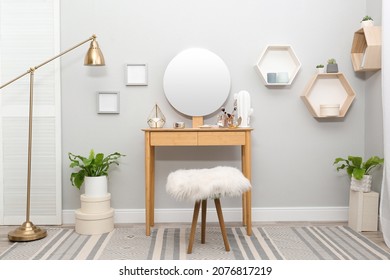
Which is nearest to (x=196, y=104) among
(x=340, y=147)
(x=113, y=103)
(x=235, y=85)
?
(x=235, y=85)

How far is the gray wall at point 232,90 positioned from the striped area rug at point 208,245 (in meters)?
0.39

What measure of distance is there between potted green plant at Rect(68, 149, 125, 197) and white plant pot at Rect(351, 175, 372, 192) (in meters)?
1.86

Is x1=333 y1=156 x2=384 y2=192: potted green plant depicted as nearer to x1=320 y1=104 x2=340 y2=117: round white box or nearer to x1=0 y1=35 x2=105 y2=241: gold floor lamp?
x1=320 y1=104 x2=340 y2=117: round white box

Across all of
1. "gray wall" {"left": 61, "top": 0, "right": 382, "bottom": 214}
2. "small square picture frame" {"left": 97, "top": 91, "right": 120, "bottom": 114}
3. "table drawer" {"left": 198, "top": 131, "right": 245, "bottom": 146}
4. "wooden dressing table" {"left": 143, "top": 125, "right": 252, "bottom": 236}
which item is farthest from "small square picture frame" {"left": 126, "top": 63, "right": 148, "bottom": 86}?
"table drawer" {"left": 198, "top": 131, "right": 245, "bottom": 146}

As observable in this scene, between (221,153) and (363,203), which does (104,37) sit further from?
(363,203)

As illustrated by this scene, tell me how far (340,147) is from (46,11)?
263 centimetres

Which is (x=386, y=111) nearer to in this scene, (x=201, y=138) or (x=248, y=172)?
(x=248, y=172)

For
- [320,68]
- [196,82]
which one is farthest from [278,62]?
[196,82]

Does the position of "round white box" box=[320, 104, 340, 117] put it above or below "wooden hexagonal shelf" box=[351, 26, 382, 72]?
below

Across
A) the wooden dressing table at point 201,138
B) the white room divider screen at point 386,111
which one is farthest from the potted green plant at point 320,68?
the wooden dressing table at point 201,138

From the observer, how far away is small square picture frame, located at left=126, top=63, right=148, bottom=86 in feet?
11.5

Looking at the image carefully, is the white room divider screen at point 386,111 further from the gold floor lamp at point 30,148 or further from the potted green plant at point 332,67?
the gold floor lamp at point 30,148

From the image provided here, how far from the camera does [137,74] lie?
11.5 feet

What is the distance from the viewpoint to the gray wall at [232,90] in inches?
138
